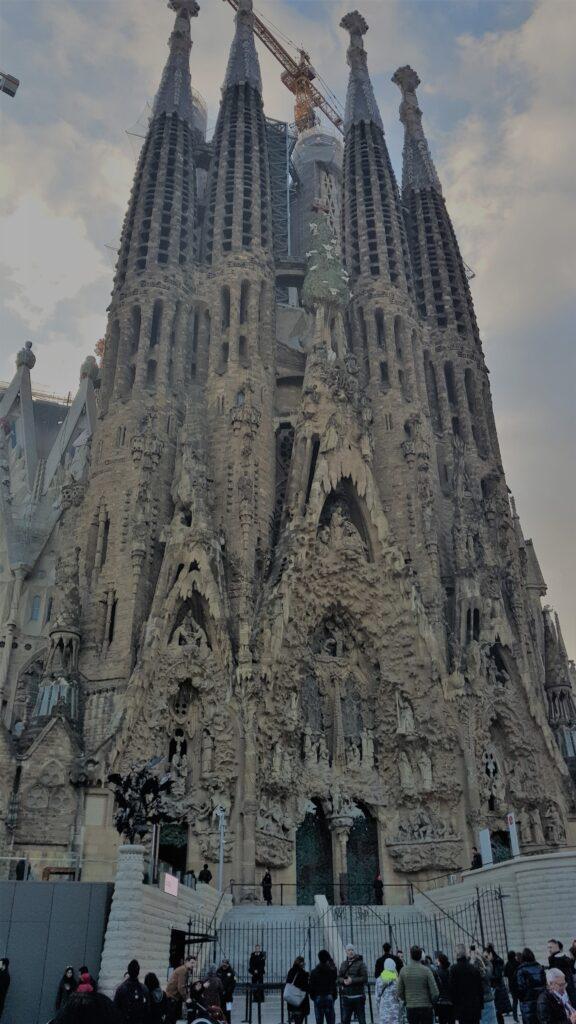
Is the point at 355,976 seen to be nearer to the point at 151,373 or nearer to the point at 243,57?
the point at 151,373

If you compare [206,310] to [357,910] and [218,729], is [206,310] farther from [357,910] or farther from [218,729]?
[357,910]

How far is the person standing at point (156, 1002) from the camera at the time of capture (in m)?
8.73

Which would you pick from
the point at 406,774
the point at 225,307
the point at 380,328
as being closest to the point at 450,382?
the point at 380,328

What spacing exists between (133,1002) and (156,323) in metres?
31.0

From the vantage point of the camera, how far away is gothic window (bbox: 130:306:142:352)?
35.3m

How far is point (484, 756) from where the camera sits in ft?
96.8

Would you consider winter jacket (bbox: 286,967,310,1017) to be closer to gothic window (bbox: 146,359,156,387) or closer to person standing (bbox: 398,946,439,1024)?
person standing (bbox: 398,946,439,1024)

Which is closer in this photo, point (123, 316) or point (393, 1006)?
point (393, 1006)

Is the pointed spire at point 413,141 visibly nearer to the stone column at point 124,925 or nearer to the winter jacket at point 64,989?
the stone column at point 124,925

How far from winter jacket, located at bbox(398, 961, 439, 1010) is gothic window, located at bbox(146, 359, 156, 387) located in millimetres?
27641

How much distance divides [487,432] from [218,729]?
69.0ft

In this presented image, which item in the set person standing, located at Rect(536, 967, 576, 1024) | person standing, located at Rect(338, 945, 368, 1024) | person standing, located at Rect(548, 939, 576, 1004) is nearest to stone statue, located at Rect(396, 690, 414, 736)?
person standing, located at Rect(338, 945, 368, 1024)

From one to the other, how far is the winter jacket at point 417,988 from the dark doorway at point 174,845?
17550 millimetres

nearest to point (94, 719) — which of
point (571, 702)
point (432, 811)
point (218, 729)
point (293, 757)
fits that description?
point (218, 729)
